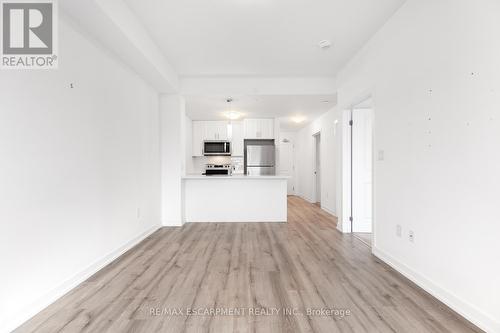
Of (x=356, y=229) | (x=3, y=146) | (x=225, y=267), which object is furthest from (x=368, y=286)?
(x=3, y=146)

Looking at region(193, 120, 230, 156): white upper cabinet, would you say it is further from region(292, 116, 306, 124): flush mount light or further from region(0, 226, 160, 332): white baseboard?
region(0, 226, 160, 332): white baseboard

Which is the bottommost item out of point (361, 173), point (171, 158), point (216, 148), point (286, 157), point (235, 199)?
point (235, 199)

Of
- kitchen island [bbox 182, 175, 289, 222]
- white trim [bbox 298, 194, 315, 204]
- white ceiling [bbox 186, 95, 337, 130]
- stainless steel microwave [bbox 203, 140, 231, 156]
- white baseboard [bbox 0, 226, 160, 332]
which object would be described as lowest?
white trim [bbox 298, 194, 315, 204]

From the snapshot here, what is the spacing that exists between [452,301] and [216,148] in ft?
18.3

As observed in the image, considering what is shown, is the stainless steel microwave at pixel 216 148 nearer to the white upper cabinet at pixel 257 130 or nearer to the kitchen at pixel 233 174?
the kitchen at pixel 233 174

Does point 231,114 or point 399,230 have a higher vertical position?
point 231,114

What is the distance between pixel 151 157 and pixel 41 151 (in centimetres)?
202

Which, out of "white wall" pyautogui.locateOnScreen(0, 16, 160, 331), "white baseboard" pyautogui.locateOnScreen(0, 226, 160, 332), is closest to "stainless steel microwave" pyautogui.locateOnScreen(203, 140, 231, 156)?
"white wall" pyautogui.locateOnScreen(0, 16, 160, 331)

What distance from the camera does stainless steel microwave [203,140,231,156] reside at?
6445mm

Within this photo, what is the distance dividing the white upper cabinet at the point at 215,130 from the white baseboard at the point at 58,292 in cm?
405

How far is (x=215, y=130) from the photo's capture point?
259 inches

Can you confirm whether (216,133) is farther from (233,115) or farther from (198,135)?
(233,115)

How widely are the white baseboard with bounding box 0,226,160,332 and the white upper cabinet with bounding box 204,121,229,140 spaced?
4050 millimetres

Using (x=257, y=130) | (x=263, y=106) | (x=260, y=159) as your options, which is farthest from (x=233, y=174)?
(x=263, y=106)
